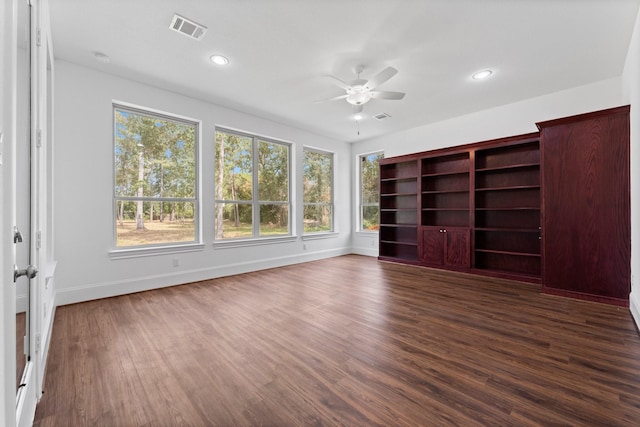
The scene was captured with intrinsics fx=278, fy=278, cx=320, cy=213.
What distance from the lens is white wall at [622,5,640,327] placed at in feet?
8.56

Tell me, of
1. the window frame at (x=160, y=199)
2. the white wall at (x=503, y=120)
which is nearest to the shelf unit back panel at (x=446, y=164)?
the white wall at (x=503, y=120)

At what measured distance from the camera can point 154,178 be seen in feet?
13.5

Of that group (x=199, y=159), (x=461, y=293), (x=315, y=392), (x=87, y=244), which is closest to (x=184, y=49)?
(x=199, y=159)

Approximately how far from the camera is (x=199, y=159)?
4.50 metres

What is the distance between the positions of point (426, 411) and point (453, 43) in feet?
10.7

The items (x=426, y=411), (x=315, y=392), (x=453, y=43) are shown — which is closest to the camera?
(x=426, y=411)

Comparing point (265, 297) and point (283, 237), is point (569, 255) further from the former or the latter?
point (283, 237)

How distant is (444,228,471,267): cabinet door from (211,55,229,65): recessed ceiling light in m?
4.45

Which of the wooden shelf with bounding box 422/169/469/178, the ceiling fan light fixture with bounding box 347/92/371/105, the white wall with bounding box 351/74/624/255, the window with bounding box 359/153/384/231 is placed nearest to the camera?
the ceiling fan light fixture with bounding box 347/92/371/105

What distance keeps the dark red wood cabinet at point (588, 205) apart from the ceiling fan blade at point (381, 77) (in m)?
2.24

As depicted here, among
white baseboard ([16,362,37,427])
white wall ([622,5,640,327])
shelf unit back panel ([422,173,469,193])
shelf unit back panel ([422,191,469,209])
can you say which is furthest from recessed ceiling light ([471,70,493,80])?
white baseboard ([16,362,37,427])

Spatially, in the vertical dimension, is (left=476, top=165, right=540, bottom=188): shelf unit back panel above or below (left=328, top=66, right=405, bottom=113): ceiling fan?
below

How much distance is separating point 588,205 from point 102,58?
5.94 meters

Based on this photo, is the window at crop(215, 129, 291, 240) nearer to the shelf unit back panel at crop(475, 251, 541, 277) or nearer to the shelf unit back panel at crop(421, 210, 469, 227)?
the shelf unit back panel at crop(421, 210, 469, 227)
